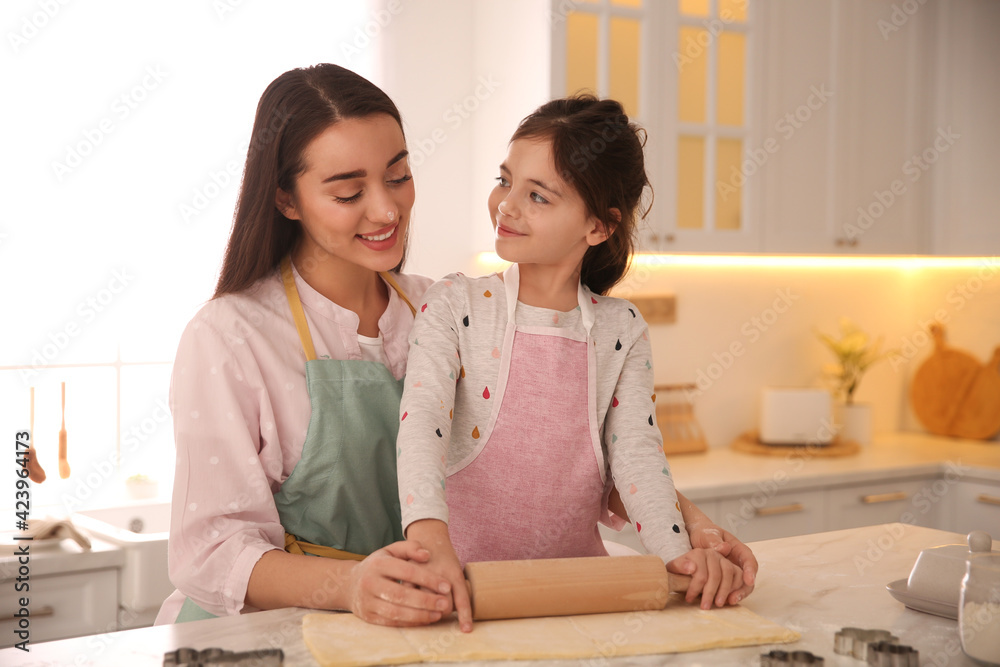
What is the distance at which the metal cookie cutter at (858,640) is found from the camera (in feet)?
2.93

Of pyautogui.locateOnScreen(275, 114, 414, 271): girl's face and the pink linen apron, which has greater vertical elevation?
pyautogui.locateOnScreen(275, 114, 414, 271): girl's face

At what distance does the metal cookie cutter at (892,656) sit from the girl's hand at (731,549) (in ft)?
0.62

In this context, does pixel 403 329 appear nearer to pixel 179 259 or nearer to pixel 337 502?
pixel 337 502

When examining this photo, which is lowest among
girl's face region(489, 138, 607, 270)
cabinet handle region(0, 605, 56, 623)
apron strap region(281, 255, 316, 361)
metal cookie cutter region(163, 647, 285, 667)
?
cabinet handle region(0, 605, 56, 623)

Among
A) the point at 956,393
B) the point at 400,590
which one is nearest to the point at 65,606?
the point at 400,590

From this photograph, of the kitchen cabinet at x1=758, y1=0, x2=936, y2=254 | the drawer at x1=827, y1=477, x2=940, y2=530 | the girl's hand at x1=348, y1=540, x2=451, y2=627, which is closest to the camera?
the girl's hand at x1=348, y1=540, x2=451, y2=627

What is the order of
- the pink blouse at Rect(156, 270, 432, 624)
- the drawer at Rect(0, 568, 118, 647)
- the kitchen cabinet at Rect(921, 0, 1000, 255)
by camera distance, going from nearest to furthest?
the pink blouse at Rect(156, 270, 432, 624) → the drawer at Rect(0, 568, 118, 647) → the kitchen cabinet at Rect(921, 0, 1000, 255)

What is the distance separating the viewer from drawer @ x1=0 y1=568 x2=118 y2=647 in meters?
1.88

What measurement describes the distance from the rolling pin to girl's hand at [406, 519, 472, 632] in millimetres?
16

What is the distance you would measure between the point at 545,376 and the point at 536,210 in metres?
0.25

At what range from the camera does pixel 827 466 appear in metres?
2.78

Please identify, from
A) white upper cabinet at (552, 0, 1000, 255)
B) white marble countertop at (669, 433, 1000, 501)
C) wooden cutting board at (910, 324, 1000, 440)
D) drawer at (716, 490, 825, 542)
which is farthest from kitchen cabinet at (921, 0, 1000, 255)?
drawer at (716, 490, 825, 542)

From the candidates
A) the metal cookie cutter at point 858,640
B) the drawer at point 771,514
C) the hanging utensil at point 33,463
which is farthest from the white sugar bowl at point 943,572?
the hanging utensil at point 33,463

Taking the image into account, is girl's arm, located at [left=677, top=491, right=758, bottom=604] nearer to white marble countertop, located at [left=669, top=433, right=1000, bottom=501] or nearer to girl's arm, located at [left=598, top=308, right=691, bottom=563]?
girl's arm, located at [left=598, top=308, right=691, bottom=563]
